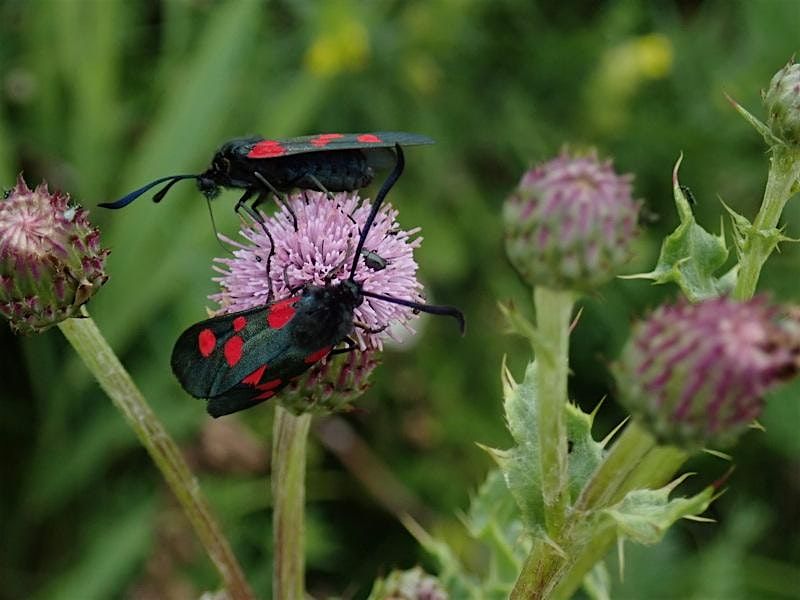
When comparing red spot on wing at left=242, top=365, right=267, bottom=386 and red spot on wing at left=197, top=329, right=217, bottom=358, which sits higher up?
red spot on wing at left=197, top=329, right=217, bottom=358

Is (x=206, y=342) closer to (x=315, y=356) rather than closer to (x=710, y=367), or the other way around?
(x=315, y=356)

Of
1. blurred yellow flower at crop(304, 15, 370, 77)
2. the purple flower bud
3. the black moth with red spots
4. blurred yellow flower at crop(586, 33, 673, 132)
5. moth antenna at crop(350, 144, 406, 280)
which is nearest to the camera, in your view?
the purple flower bud

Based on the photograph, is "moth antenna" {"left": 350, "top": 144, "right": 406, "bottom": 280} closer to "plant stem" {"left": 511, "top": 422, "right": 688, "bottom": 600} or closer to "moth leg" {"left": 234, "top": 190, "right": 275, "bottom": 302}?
"moth leg" {"left": 234, "top": 190, "right": 275, "bottom": 302}

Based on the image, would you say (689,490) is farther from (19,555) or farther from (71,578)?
(19,555)

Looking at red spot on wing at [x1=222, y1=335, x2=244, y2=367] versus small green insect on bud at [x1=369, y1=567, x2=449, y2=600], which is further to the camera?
small green insect on bud at [x1=369, y1=567, x2=449, y2=600]

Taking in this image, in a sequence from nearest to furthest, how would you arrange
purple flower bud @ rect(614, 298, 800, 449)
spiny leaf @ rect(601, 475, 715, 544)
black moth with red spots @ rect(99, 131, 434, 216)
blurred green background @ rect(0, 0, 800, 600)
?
purple flower bud @ rect(614, 298, 800, 449) → spiny leaf @ rect(601, 475, 715, 544) → black moth with red spots @ rect(99, 131, 434, 216) → blurred green background @ rect(0, 0, 800, 600)

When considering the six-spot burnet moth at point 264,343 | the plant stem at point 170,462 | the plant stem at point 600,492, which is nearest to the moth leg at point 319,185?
the six-spot burnet moth at point 264,343

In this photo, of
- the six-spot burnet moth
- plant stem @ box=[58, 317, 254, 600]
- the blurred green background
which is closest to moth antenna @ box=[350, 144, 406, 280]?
the six-spot burnet moth
